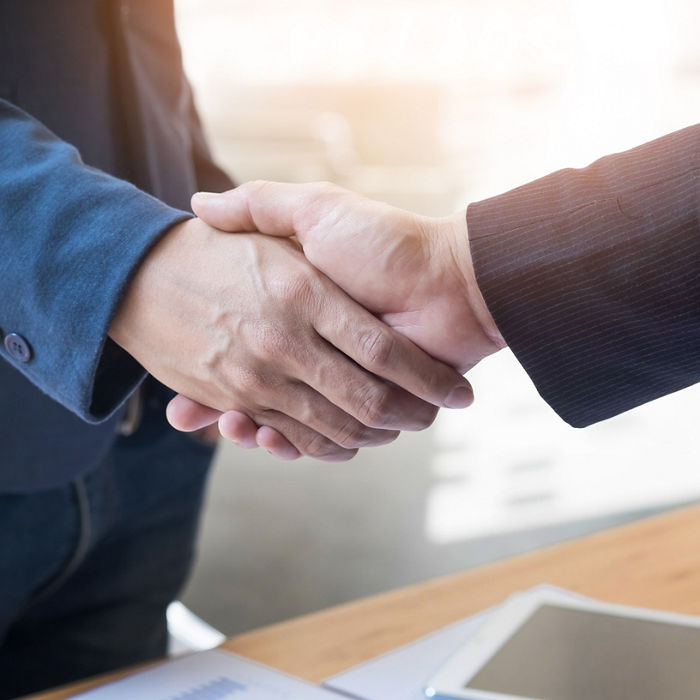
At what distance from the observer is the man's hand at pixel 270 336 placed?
65 cm

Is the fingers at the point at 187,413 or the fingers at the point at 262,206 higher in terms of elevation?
the fingers at the point at 262,206

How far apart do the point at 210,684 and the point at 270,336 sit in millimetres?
257

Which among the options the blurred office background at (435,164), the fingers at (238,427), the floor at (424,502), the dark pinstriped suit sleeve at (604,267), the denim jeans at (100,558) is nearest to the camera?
the dark pinstriped suit sleeve at (604,267)

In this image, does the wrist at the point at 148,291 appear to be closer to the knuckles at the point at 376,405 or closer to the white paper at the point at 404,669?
the knuckles at the point at 376,405

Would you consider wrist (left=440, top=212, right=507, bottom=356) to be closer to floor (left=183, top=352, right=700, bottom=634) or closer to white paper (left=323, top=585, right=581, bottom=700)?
white paper (left=323, top=585, right=581, bottom=700)

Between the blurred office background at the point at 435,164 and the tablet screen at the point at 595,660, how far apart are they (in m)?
1.50

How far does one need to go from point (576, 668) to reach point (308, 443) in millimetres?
251

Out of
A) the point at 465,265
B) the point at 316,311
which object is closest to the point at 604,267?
the point at 465,265

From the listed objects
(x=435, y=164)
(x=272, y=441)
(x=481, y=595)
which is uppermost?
(x=272, y=441)

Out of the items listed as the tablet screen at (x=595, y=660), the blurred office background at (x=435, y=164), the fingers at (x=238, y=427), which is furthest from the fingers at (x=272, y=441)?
the blurred office background at (x=435, y=164)

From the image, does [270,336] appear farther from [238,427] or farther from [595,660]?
[595,660]

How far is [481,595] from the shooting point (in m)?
0.80

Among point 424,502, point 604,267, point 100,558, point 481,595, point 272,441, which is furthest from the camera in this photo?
point 424,502

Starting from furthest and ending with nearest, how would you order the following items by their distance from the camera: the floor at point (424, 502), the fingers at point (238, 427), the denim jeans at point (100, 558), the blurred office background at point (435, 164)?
the blurred office background at point (435, 164) < the floor at point (424, 502) < the denim jeans at point (100, 558) < the fingers at point (238, 427)
